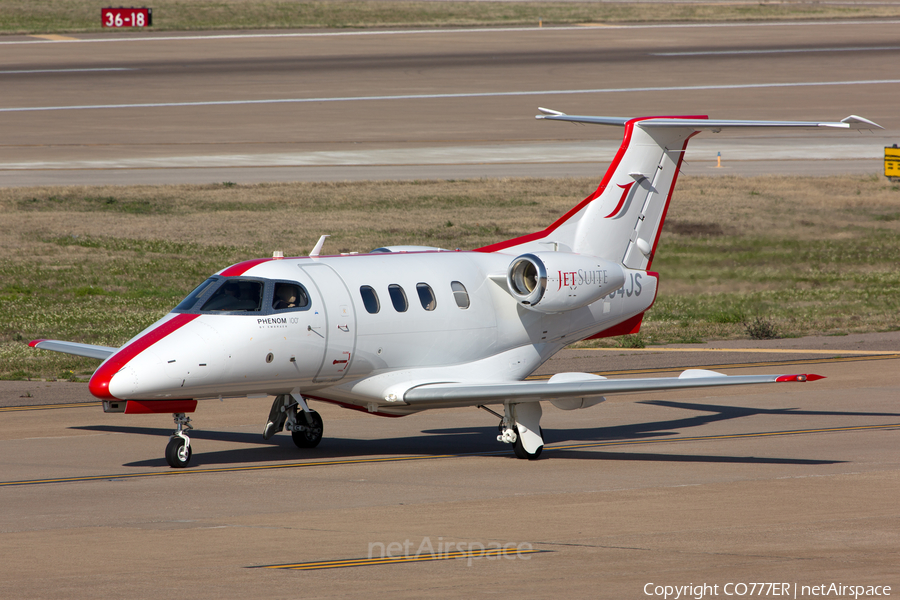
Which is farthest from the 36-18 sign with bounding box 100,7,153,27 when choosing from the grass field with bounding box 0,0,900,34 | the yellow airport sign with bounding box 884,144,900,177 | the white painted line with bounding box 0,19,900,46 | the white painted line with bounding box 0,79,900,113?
the yellow airport sign with bounding box 884,144,900,177

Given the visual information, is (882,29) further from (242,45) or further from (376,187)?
(376,187)

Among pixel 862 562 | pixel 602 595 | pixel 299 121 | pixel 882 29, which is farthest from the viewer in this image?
pixel 882 29

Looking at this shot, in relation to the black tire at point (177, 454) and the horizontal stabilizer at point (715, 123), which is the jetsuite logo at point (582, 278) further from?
the black tire at point (177, 454)

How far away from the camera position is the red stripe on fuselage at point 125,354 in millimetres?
17578

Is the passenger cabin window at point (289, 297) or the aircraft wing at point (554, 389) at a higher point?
the passenger cabin window at point (289, 297)

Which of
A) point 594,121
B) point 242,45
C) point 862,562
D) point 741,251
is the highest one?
point 242,45

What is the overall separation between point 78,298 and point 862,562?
94.2 feet

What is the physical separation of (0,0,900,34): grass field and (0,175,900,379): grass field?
5828cm

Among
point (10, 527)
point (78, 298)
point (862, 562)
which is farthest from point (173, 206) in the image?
point (862, 562)

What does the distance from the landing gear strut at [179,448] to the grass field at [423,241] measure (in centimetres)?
1099

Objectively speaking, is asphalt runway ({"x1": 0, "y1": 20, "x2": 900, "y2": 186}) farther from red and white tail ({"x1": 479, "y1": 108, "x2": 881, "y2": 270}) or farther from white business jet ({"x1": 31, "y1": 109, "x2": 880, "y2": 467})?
white business jet ({"x1": 31, "y1": 109, "x2": 880, "y2": 467})

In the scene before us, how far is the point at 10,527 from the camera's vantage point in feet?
50.4

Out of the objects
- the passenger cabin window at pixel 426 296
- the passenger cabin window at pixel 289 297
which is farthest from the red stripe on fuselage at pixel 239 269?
the passenger cabin window at pixel 426 296

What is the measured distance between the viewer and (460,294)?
21.2m
